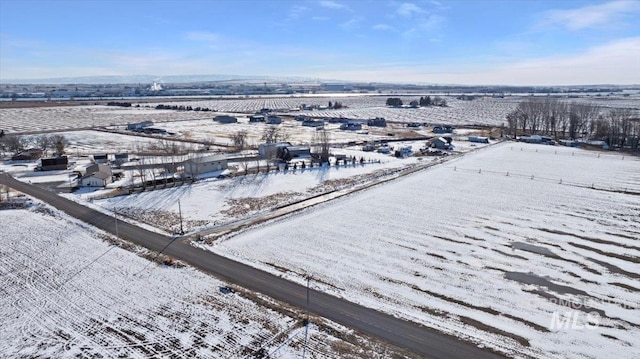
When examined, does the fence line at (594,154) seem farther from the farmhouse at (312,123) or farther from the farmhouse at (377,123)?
the farmhouse at (312,123)

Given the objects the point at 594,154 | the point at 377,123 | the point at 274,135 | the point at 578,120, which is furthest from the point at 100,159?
the point at 578,120

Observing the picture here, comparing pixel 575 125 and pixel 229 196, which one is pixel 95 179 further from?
pixel 575 125

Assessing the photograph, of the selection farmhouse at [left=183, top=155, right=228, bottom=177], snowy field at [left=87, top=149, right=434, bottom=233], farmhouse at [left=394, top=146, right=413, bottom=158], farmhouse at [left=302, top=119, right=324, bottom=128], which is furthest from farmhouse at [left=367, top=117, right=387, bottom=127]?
farmhouse at [left=183, top=155, right=228, bottom=177]

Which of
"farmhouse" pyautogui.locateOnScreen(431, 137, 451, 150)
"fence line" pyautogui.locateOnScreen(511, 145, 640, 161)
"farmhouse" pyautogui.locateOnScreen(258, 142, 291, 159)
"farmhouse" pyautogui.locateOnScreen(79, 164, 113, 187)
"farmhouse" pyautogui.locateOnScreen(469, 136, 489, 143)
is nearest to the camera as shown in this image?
"farmhouse" pyautogui.locateOnScreen(79, 164, 113, 187)

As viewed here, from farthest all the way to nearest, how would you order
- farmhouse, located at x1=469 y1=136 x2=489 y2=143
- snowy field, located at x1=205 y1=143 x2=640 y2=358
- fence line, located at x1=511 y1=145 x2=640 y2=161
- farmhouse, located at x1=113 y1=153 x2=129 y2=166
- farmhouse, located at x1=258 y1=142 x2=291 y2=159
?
farmhouse, located at x1=469 y1=136 x2=489 y2=143 → fence line, located at x1=511 y1=145 x2=640 y2=161 → farmhouse, located at x1=258 y1=142 x2=291 y2=159 → farmhouse, located at x1=113 y1=153 x2=129 y2=166 → snowy field, located at x1=205 y1=143 x2=640 y2=358

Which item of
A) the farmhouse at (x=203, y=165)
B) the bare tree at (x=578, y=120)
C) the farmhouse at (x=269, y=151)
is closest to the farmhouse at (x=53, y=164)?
the farmhouse at (x=203, y=165)

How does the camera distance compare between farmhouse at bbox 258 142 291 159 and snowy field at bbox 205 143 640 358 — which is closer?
snowy field at bbox 205 143 640 358

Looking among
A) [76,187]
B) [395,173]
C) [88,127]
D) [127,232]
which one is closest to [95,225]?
[127,232]

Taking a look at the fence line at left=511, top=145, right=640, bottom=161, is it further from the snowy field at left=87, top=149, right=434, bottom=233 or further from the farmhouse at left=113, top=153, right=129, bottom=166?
the farmhouse at left=113, top=153, right=129, bottom=166
